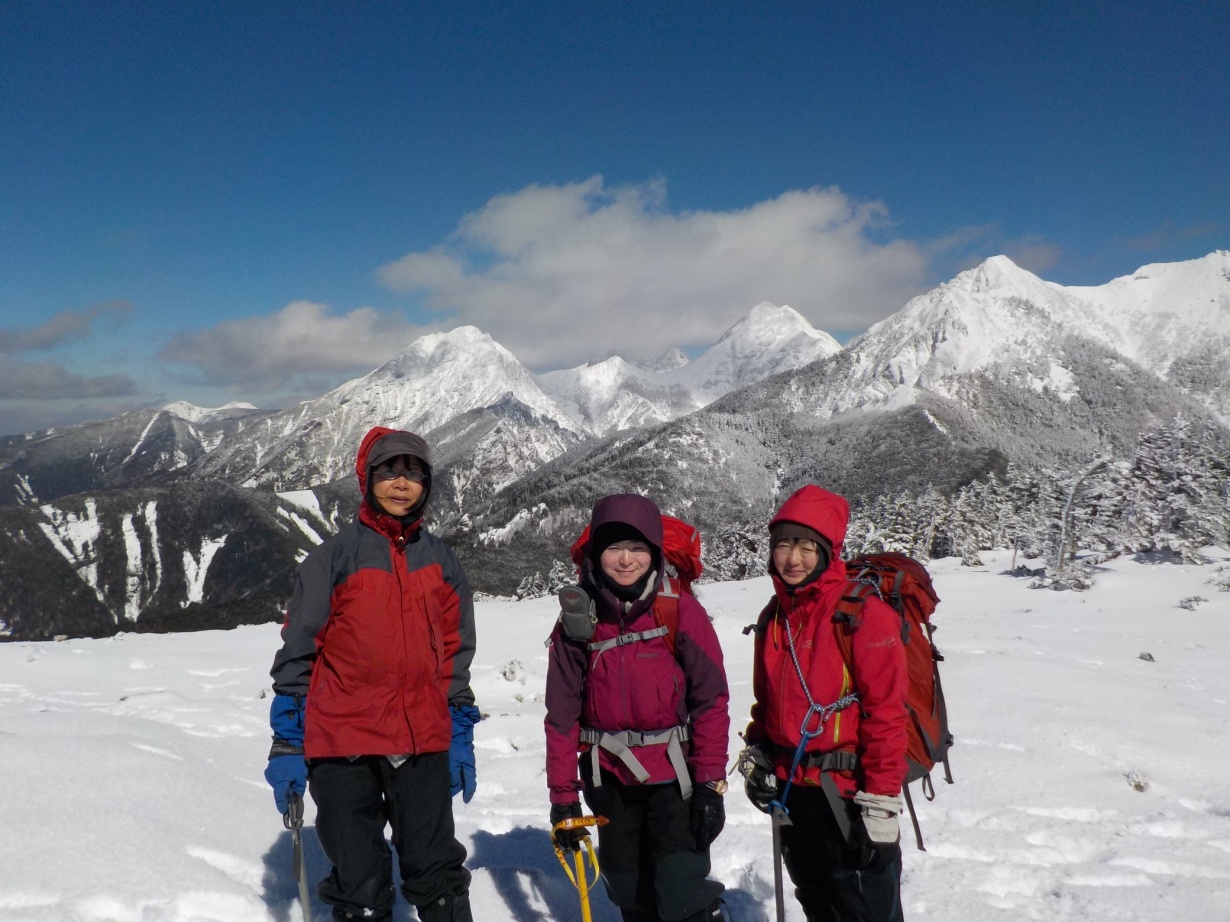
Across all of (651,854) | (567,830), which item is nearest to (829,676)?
(651,854)

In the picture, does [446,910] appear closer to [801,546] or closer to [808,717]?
[808,717]

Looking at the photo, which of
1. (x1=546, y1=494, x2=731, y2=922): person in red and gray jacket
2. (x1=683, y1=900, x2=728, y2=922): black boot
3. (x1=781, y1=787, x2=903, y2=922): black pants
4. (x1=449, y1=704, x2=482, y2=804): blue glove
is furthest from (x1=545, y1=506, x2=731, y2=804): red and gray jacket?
(x1=683, y1=900, x2=728, y2=922): black boot

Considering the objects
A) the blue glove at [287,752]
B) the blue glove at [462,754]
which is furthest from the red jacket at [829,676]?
the blue glove at [287,752]

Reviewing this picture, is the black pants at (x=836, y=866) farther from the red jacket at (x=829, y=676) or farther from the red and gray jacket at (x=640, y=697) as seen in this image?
the red and gray jacket at (x=640, y=697)

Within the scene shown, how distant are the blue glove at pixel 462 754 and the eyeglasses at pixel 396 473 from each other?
58.9 inches

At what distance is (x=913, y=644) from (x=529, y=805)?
460cm

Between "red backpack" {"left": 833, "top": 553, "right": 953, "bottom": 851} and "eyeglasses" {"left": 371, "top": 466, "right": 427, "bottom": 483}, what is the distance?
8.88 feet

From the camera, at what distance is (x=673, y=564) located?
427 centimetres

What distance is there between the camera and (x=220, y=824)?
5031 mm

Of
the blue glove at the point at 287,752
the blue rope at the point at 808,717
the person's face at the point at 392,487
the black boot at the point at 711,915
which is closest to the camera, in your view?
the blue glove at the point at 287,752

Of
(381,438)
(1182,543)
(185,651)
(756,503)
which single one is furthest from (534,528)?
(381,438)

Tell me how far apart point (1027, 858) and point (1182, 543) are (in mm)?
45971

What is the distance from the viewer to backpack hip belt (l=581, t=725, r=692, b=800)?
3816mm

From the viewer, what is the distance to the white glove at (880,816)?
3.49 meters
